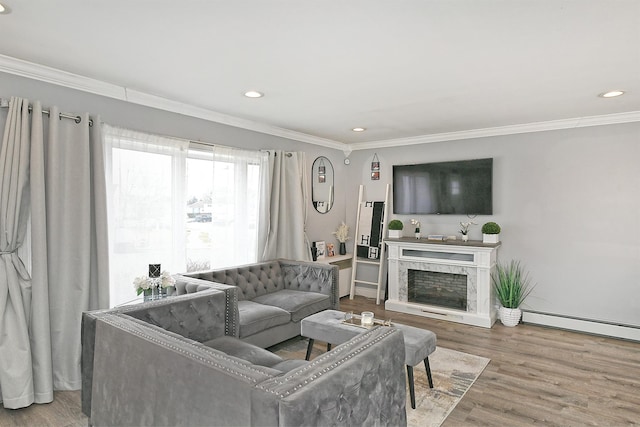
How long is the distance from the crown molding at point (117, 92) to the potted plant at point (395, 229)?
2.01 meters

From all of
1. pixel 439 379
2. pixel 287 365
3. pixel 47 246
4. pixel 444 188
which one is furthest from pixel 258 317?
pixel 444 188

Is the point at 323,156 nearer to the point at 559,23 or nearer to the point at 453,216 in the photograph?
the point at 453,216

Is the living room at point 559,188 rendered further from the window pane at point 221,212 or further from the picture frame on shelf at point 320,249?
the picture frame on shelf at point 320,249

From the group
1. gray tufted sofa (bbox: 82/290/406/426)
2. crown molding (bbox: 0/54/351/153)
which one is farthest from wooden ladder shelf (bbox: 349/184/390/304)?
gray tufted sofa (bbox: 82/290/406/426)

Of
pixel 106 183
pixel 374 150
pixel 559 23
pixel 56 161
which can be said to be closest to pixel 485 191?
pixel 374 150

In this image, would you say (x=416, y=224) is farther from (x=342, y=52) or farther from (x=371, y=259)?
(x=342, y=52)

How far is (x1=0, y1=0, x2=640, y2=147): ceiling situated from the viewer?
1.95m

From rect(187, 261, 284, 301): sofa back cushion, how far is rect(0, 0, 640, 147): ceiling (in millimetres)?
1707

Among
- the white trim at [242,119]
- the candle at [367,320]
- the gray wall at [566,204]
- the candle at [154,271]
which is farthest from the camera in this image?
the gray wall at [566,204]

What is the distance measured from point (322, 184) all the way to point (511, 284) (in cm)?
293

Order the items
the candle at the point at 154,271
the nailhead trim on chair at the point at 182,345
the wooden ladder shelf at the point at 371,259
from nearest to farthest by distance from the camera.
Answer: the nailhead trim on chair at the point at 182,345 < the candle at the point at 154,271 < the wooden ladder shelf at the point at 371,259

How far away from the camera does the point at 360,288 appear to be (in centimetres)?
611

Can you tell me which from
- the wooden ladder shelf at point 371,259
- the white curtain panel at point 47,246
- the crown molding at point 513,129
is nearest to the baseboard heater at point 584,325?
the wooden ladder shelf at point 371,259

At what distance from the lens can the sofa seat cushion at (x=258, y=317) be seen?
3.31 meters
